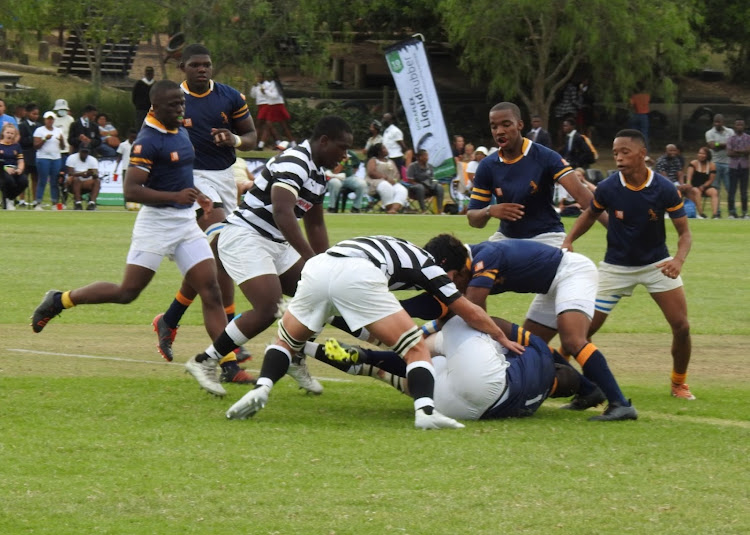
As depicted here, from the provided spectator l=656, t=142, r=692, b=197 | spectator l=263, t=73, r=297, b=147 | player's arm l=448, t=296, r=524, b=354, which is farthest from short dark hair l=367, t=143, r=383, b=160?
player's arm l=448, t=296, r=524, b=354

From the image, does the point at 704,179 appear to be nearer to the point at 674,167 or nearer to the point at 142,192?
the point at 674,167

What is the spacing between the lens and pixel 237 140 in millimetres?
10742

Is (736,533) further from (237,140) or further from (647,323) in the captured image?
(647,323)

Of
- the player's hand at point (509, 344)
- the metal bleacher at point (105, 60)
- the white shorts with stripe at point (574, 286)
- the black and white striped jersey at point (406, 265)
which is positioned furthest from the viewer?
the metal bleacher at point (105, 60)

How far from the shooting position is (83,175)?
28688 mm

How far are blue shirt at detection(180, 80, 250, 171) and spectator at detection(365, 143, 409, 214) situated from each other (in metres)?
18.3

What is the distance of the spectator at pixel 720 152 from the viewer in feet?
101

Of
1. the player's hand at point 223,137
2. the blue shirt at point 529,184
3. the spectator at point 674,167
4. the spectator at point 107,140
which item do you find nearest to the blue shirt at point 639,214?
the blue shirt at point 529,184

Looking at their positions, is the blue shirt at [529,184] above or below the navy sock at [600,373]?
above

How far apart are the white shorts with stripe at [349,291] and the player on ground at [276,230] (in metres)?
0.76

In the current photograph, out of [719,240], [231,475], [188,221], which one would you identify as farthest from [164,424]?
[719,240]

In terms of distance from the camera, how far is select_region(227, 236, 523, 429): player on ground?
26.3 feet

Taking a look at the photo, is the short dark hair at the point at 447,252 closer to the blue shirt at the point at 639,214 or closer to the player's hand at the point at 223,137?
the blue shirt at the point at 639,214

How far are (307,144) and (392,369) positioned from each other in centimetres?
173
